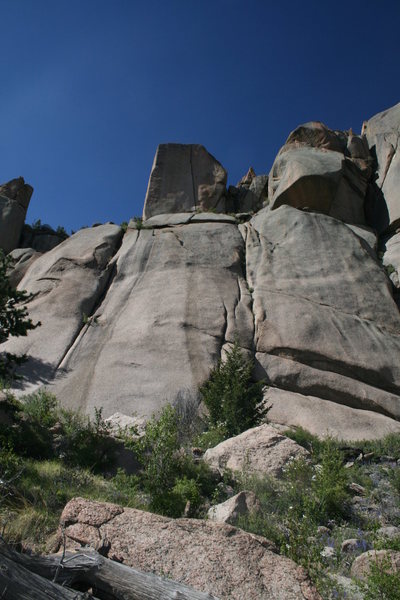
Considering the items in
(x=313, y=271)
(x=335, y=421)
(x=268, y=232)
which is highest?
(x=268, y=232)

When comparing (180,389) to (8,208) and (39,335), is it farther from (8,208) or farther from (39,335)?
(8,208)

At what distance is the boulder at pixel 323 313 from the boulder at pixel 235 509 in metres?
8.02

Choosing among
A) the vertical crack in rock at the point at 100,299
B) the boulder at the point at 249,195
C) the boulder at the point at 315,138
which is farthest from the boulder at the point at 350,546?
the boulder at the point at 315,138

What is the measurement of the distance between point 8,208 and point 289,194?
14369 mm

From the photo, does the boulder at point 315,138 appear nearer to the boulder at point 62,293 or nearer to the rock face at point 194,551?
the boulder at point 62,293

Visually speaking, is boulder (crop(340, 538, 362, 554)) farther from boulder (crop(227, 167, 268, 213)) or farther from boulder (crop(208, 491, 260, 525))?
boulder (crop(227, 167, 268, 213))

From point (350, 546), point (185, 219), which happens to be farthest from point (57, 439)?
point (185, 219)

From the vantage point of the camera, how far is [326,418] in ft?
43.4

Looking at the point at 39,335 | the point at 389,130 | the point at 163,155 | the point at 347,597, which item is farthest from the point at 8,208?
the point at 347,597

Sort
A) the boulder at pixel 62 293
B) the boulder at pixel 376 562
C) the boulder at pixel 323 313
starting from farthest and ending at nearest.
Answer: the boulder at pixel 62 293 < the boulder at pixel 323 313 < the boulder at pixel 376 562

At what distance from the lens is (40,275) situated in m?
19.2

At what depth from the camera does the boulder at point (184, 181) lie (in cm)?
2505

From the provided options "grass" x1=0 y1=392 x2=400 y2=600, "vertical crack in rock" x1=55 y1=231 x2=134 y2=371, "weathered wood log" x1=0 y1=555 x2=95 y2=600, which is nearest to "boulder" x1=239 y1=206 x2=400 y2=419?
"grass" x1=0 y1=392 x2=400 y2=600

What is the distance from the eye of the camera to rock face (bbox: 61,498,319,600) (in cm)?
427
